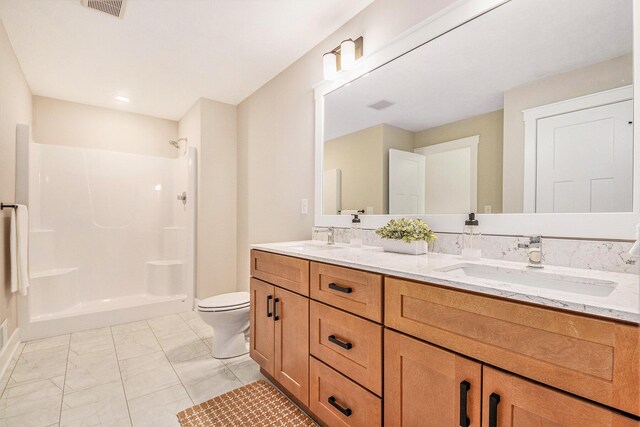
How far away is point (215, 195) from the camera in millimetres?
3305

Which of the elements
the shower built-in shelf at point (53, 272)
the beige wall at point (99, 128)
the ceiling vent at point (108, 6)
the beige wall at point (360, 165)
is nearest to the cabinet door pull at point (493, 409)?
the beige wall at point (360, 165)

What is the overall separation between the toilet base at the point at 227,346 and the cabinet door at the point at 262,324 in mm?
367

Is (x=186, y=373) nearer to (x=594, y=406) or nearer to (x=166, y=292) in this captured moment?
(x=166, y=292)

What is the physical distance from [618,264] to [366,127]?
1344 millimetres

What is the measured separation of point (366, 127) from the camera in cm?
189

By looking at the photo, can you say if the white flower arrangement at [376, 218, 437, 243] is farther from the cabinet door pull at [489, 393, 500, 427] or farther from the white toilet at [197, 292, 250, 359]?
the white toilet at [197, 292, 250, 359]

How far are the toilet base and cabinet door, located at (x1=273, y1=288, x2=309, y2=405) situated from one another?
2.18 ft

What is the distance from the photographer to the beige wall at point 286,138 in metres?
1.77

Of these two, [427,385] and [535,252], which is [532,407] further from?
[535,252]

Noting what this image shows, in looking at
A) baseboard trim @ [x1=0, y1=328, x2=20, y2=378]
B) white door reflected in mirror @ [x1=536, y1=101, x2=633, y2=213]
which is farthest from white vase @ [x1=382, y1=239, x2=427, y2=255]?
baseboard trim @ [x1=0, y1=328, x2=20, y2=378]

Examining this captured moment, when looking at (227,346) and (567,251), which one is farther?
(227,346)

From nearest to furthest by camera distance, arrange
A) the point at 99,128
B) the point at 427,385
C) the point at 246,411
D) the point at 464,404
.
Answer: the point at 464,404 → the point at 427,385 → the point at 246,411 → the point at 99,128

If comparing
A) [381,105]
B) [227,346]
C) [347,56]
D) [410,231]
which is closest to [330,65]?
[347,56]

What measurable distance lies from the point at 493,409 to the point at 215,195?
A: 122 inches
